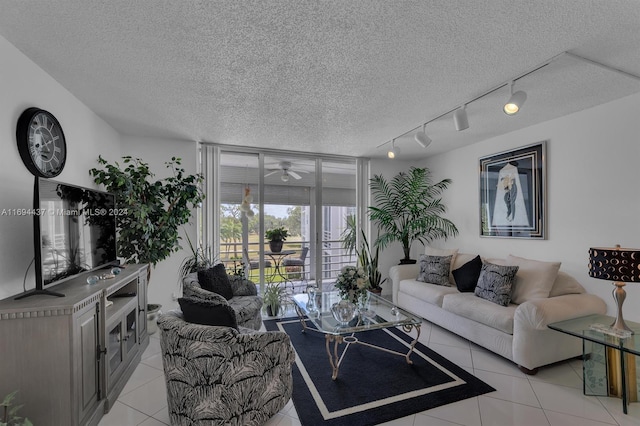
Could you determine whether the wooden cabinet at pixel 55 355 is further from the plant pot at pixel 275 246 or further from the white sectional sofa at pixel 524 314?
the white sectional sofa at pixel 524 314

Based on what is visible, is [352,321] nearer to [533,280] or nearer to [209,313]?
[209,313]

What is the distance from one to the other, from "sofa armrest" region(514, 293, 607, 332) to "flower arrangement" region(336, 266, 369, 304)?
4.74 feet

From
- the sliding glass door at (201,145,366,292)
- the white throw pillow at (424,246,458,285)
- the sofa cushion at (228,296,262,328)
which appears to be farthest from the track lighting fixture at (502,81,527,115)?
the sliding glass door at (201,145,366,292)

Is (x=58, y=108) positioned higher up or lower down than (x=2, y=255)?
higher up

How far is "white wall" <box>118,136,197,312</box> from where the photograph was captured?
3900 millimetres

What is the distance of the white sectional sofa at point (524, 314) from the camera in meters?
2.50

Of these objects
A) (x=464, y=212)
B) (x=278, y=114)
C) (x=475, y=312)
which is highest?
(x=278, y=114)

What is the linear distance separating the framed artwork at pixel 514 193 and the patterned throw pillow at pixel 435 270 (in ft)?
2.55

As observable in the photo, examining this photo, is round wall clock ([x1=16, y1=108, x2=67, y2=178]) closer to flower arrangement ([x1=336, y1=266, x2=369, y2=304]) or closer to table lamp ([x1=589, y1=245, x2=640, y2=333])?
flower arrangement ([x1=336, y1=266, x2=369, y2=304])

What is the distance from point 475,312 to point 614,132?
7.21 ft

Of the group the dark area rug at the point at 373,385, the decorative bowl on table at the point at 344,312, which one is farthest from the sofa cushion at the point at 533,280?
the decorative bowl on table at the point at 344,312

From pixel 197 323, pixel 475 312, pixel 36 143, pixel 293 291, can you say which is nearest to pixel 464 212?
pixel 475 312

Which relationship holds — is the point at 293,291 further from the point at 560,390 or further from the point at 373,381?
the point at 560,390

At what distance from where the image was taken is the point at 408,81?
2.38m
